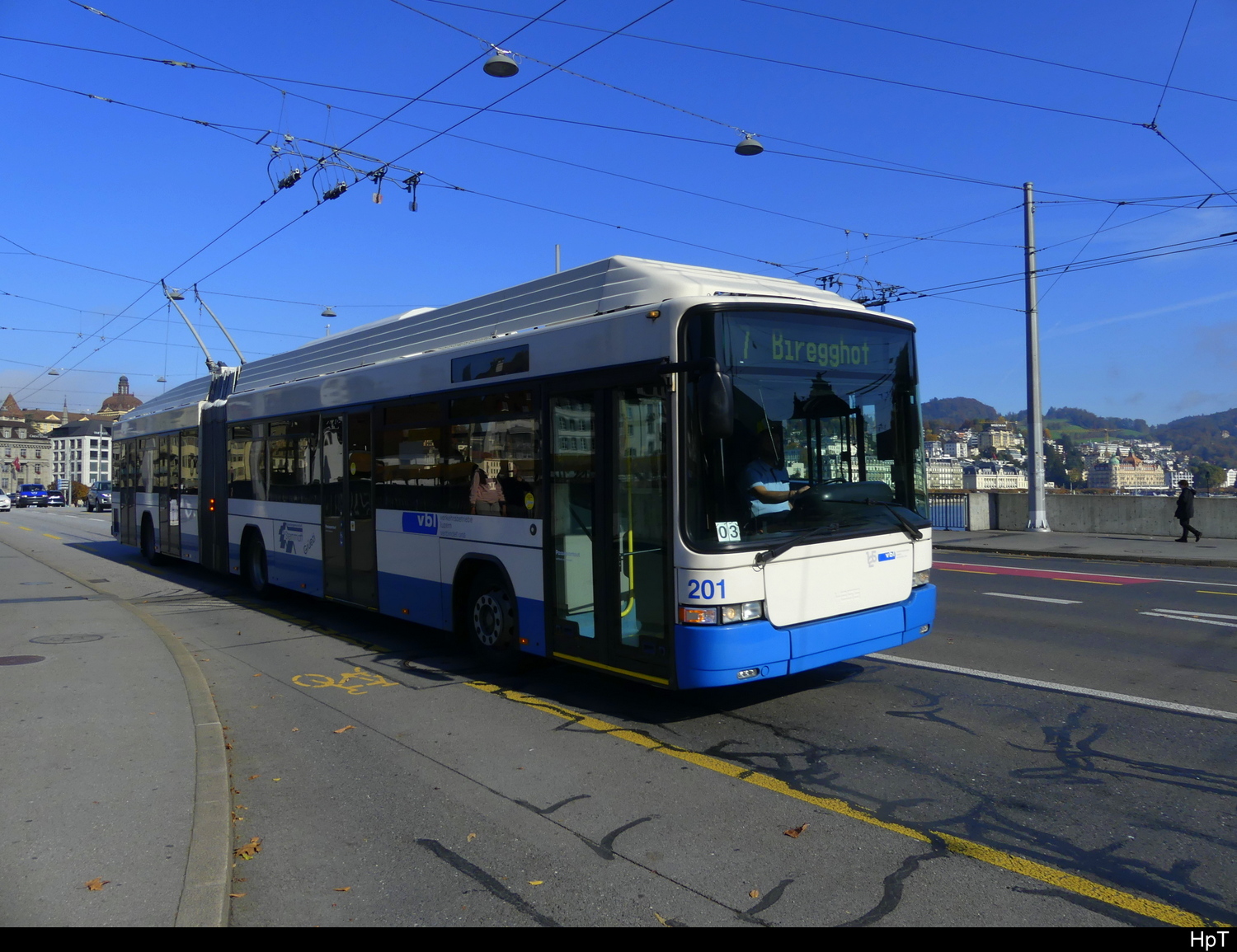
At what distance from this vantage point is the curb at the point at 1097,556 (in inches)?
698

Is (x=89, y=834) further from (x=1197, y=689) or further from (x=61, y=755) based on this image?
(x=1197, y=689)

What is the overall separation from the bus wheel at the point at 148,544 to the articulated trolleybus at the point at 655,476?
426 inches

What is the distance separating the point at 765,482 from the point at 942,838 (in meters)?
2.56

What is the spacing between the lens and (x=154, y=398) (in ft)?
60.7

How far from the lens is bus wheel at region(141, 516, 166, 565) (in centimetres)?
1841

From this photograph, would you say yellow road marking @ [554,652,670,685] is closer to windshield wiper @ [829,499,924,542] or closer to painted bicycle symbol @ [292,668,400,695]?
painted bicycle symbol @ [292,668,400,695]

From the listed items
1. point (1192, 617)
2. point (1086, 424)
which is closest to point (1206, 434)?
point (1086, 424)

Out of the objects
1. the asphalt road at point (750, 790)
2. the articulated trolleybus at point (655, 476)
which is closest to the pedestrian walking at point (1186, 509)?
the asphalt road at point (750, 790)

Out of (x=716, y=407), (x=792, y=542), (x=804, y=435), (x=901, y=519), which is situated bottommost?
(x=792, y=542)

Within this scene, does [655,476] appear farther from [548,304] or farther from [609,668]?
[548,304]

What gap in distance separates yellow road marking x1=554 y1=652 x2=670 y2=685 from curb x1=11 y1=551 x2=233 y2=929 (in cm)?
252

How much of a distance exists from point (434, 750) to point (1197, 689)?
5974 mm

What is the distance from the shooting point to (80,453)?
537 feet

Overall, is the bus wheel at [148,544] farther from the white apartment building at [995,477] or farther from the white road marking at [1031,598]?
the white apartment building at [995,477]
